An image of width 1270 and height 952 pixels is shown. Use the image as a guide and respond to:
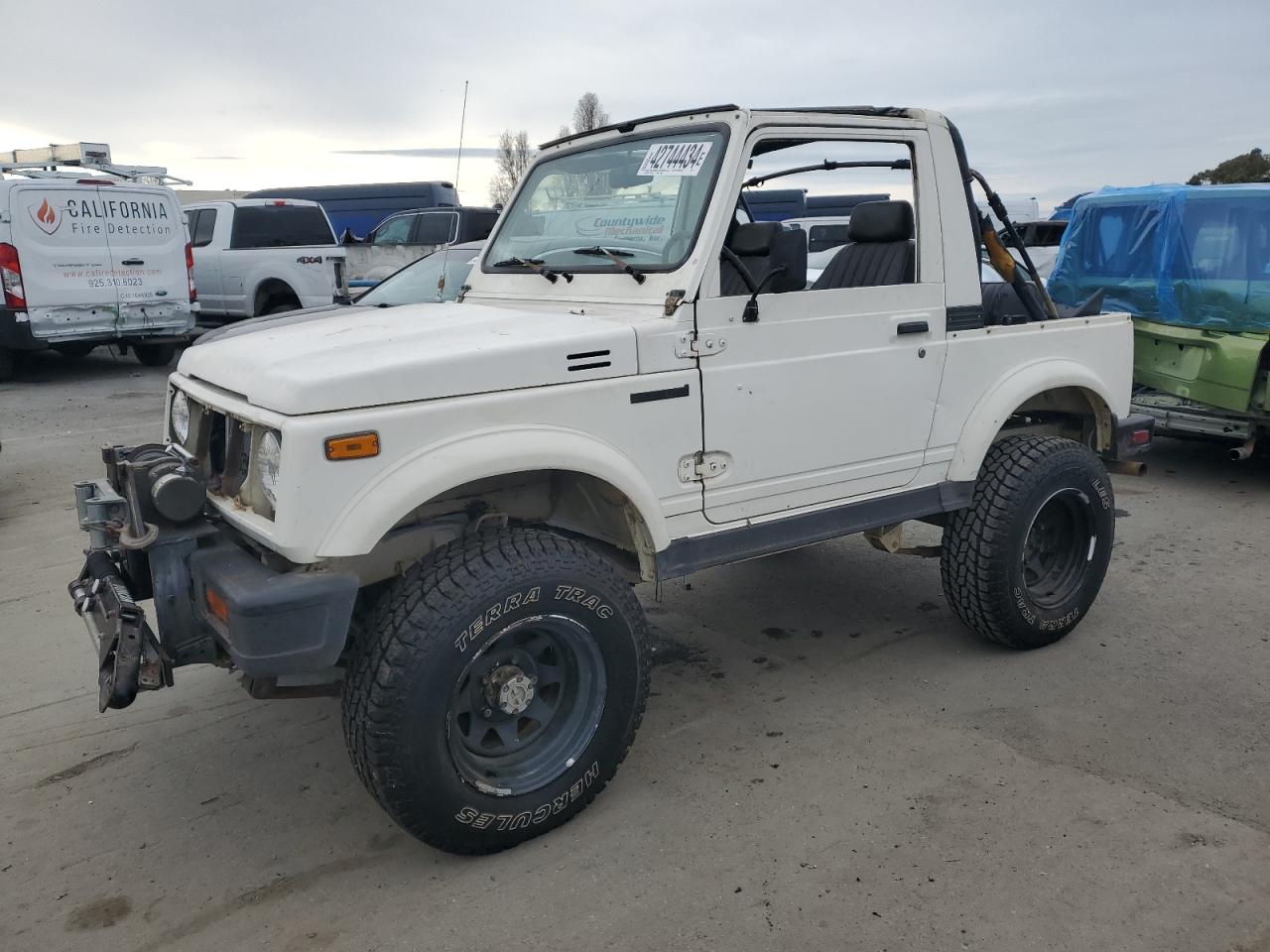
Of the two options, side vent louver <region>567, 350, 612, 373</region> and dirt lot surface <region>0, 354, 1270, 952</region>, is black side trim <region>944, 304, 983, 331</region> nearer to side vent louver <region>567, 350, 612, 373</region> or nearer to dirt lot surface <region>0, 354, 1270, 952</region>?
dirt lot surface <region>0, 354, 1270, 952</region>

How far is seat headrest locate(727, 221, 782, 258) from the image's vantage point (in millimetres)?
3258

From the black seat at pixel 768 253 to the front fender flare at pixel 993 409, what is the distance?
39.2 inches

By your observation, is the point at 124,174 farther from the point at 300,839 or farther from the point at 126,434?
the point at 300,839

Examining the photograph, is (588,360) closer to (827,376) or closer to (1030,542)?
(827,376)

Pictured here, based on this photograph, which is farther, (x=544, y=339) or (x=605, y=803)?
(x=605, y=803)

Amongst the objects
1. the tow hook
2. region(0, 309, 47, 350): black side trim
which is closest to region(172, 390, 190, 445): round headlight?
the tow hook

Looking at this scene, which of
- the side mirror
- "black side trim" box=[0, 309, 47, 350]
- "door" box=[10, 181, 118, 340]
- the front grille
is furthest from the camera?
"black side trim" box=[0, 309, 47, 350]

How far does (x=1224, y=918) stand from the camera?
262 cm

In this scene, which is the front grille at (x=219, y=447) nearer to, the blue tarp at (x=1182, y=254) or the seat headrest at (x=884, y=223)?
the seat headrest at (x=884, y=223)

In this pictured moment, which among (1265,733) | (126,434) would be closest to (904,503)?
(1265,733)

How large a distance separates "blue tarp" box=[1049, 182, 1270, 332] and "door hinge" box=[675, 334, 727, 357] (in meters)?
5.15

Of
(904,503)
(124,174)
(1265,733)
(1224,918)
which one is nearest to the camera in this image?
(1224,918)

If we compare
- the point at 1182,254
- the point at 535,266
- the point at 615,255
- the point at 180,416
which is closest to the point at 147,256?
the point at 180,416

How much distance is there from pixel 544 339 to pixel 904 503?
5.47 feet
